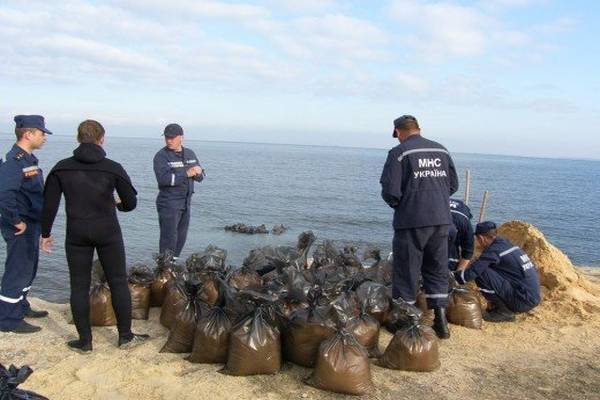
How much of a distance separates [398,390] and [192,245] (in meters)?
11.4

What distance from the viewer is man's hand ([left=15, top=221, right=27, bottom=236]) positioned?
5.08m

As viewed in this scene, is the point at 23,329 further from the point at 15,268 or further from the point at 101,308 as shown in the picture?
the point at 101,308

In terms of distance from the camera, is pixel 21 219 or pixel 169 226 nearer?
pixel 21 219

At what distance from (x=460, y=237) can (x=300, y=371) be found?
289 cm

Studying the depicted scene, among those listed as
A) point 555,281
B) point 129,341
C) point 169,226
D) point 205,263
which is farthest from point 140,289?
point 555,281

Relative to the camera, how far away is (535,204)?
34.4m

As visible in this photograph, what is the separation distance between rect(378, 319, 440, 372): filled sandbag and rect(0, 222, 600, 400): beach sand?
70mm

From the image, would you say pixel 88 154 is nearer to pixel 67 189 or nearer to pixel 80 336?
pixel 67 189

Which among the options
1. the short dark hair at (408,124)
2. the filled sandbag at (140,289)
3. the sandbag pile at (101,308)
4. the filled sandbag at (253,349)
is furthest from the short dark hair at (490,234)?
the sandbag pile at (101,308)

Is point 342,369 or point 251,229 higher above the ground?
point 342,369

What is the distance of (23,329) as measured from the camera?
5.34 metres

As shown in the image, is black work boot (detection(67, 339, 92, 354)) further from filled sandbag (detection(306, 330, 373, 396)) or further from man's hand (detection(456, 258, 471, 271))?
man's hand (detection(456, 258, 471, 271))

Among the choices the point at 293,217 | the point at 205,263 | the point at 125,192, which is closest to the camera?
the point at 125,192

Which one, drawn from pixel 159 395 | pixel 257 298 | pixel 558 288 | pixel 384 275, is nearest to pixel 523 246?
pixel 558 288
